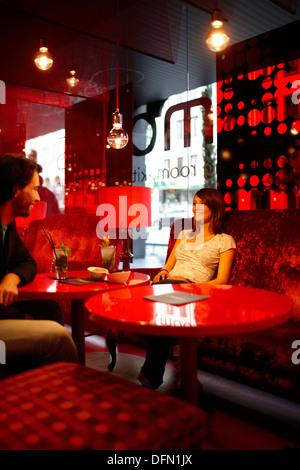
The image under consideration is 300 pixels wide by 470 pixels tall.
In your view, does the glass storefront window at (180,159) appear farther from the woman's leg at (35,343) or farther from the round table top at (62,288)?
the woman's leg at (35,343)

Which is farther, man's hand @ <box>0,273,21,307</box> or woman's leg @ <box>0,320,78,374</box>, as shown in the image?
man's hand @ <box>0,273,21,307</box>

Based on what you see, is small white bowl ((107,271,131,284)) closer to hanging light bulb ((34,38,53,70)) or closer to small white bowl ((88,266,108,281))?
small white bowl ((88,266,108,281))

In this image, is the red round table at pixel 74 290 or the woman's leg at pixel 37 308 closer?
the red round table at pixel 74 290

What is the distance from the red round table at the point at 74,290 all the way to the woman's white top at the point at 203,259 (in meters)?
0.48

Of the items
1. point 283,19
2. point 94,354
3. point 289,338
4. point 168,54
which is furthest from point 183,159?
point 289,338

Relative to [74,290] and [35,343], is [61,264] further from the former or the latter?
[35,343]

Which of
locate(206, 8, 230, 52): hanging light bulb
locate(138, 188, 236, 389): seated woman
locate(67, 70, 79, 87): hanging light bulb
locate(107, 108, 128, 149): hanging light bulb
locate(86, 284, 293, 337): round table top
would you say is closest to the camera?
locate(86, 284, 293, 337): round table top

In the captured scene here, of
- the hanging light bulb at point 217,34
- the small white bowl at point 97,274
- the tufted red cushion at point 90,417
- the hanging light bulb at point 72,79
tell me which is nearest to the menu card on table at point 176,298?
the tufted red cushion at point 90,417

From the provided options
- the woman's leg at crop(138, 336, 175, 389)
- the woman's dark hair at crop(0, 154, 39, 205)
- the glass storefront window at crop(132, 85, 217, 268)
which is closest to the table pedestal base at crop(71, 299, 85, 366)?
the woman's leg at crop(138, 336, 175, 389)

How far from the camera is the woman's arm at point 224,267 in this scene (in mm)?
2504

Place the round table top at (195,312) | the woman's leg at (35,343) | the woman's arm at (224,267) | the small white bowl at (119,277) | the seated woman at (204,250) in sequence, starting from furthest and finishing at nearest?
the seated woman at (204,250), the woman's arm at (224,267), the small white bowl at (119,277), the woman's leg at (35,343), the round table top at (195,312)

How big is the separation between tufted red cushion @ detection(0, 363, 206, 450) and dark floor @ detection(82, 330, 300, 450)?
2.78 feet

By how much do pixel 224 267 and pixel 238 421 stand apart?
91cm

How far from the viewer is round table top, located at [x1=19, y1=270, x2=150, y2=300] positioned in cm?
177
